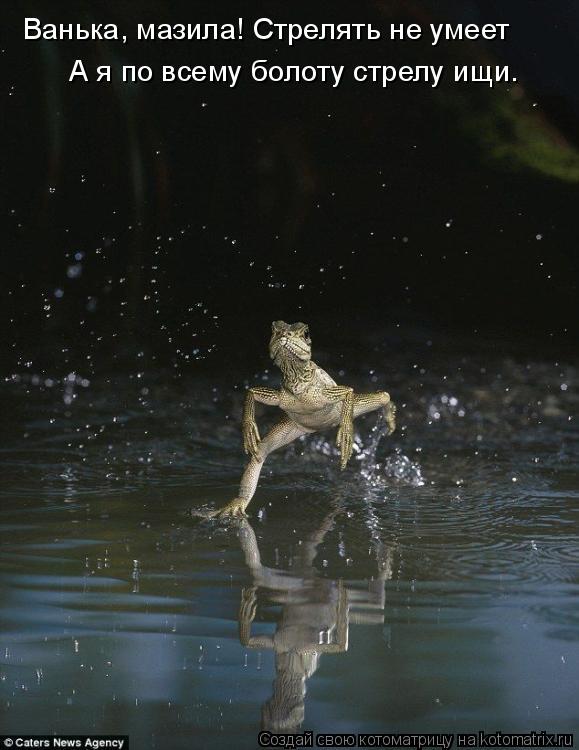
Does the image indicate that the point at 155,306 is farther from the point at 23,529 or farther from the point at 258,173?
the point at 23,529

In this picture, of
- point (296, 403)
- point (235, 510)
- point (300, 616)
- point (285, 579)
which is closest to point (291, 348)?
point (296, 403)

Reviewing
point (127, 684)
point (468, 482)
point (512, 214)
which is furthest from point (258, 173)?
point (127, 684)

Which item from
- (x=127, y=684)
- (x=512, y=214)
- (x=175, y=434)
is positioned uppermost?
(x=512, y=214)

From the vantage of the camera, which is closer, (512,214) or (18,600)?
(18,600)

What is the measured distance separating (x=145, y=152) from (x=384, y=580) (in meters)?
8.88

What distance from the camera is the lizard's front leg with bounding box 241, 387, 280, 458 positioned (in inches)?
252

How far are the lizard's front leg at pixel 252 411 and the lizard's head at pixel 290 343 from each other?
19 centimetres

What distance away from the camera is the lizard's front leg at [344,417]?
20.6 feet

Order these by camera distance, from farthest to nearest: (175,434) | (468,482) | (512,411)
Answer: (512,411) < (175,434) < (468,482)

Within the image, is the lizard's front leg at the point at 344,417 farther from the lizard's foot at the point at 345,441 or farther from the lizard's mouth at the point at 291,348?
the lizard's mouth at the point at 291,348

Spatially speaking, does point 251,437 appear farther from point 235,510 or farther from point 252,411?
point 235,510

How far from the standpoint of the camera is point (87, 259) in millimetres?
13930

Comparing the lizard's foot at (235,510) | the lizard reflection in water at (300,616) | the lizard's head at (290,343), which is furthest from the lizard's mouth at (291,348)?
the lizard reflection in water at (300,616)

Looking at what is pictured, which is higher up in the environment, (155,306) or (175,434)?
(155,306)
